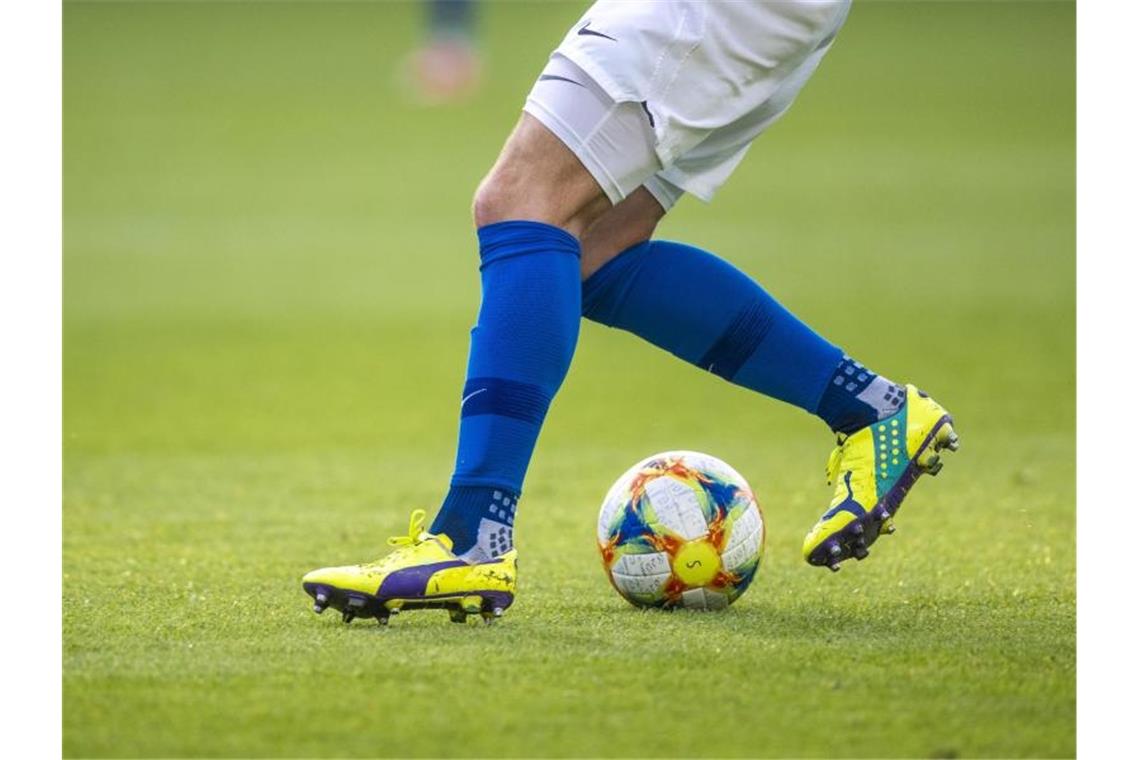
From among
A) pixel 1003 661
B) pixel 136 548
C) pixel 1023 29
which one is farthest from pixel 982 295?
pixel 1023 29

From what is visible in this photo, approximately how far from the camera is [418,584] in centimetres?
341

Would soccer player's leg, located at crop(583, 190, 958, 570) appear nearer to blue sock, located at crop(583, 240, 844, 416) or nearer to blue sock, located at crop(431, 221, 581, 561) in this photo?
blue sock, located at crop(583, 240, 844, 416)

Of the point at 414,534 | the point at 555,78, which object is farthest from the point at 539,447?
the point at 555,78

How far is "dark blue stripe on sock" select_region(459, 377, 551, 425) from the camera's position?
3.49 metres

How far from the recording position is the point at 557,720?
2.77 meters

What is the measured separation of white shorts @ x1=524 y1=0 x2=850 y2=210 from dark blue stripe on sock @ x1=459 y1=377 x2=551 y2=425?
0.44 meters

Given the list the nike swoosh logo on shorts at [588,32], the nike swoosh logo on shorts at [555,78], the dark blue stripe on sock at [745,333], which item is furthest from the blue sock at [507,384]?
the dark blue stripe on sock at [745,333]

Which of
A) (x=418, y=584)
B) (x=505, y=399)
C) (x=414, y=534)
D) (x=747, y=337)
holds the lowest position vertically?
(x=418, y=584)

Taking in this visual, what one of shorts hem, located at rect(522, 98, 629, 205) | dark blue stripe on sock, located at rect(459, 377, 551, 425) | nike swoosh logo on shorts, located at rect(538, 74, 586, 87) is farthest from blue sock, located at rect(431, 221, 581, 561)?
nike swoosh logo on shorts, located at rect(538, 74, 586, 87)

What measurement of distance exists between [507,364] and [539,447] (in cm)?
393

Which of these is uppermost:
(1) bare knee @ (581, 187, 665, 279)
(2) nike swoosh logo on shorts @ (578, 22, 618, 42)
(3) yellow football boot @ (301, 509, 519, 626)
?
(2) nike swoosh logo on shorts @ (578, 22, 618, 42)

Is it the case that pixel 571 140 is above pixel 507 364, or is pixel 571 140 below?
above

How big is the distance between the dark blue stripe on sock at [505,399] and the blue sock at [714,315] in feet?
1.45

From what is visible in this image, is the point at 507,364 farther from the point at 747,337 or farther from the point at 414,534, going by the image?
the point at 747,337
